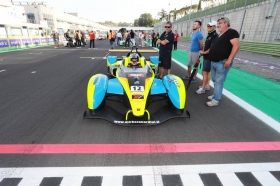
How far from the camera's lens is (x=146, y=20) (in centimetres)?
14000

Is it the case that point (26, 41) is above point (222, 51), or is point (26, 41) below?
below

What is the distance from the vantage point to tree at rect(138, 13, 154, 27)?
138 m

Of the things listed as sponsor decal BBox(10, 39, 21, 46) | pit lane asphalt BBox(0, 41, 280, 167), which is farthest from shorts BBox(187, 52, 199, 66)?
sponsor decal BBox(10, 39, 21, 46)

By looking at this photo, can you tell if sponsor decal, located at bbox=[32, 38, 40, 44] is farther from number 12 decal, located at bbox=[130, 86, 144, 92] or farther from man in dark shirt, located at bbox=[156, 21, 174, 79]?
number 12 decal, located at bbox=[130, 86, 144, 92]

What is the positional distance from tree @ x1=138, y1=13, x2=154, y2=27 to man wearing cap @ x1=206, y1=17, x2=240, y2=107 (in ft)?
463

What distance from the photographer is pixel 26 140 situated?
266 cm

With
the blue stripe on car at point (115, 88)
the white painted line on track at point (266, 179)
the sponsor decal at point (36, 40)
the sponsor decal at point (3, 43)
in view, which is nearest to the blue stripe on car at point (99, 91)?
the blue stripe on car at point (115, 88)

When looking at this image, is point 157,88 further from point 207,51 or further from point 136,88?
point 207,51

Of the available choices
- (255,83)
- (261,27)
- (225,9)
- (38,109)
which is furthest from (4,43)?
(225,9)

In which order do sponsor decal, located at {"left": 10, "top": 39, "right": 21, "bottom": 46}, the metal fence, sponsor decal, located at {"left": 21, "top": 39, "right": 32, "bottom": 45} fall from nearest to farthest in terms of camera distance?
the metal fence < sponsor decal, located at {"left": 10, "top": 39, "right": 21, "bottom": 46} < sponsor decal, located at {"left": 21, "top": 39, "right": 32, "bottom": 45}

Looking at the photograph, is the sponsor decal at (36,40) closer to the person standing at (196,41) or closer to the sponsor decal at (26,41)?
the sponsor decal at (26,41)

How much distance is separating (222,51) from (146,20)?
486 ft

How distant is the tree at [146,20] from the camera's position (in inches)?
5423

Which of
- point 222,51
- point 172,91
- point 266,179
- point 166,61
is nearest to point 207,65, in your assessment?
point 222,51
